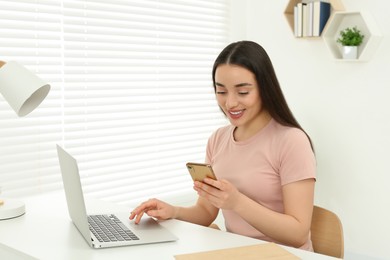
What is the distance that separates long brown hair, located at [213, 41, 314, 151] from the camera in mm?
2113

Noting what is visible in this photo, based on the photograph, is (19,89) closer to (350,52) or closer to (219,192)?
(219,192)

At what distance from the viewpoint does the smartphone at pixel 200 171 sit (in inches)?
69.2

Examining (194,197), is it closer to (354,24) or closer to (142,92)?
(142,92)

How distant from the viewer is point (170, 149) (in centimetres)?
374

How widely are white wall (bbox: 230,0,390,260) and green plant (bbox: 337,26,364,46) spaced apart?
140mm

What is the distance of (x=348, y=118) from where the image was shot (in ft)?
12.1

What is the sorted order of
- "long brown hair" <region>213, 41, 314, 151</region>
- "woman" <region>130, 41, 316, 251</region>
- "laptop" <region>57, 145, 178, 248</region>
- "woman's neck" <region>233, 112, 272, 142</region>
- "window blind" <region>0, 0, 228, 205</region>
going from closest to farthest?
"laptop" <region>57, 145, 178, 248</region>
"woman" <region>130, 41, 316, 251</region>
"long brown hair" <region>213, 41, 314, 151</region>
"woman's neck" <region>233, 112, 272, 142</region>
"window blind" <region>0, 0, 228, 205</region>

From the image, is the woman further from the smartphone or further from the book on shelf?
the book on shelf

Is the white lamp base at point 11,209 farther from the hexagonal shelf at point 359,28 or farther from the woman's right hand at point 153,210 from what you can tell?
the hexagonal shelf at point 359,28

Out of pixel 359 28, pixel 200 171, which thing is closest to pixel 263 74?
pixel 200 171

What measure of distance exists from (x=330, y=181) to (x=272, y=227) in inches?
78.5

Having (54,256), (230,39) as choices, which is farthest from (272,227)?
(230,39)

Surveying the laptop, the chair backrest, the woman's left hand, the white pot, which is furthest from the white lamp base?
the white pot

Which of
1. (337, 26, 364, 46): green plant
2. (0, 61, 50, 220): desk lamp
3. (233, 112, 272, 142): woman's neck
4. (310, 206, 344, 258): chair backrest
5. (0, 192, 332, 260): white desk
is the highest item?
(337, 26, 364, 46): green plant
